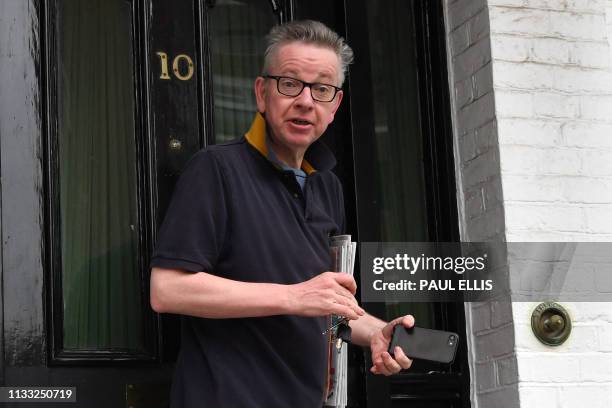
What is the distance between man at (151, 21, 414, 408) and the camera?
2289 millimetres

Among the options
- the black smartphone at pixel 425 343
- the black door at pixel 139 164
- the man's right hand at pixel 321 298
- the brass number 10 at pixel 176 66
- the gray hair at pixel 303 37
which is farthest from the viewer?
the brass number 10 at pixel 176 66

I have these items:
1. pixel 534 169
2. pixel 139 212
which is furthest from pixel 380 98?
pixel 139 212

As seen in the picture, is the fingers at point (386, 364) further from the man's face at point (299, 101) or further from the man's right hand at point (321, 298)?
the man's face at point (299, 101)

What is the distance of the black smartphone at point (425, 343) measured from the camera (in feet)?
8.03

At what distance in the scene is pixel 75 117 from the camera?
299 cm

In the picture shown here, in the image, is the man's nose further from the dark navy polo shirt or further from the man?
the dark navy polo shirt

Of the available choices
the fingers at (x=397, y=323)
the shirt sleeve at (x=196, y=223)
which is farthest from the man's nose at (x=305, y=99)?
the fingers at (x=397, y=323)

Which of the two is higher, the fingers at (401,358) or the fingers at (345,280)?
the fingers at (345,280)

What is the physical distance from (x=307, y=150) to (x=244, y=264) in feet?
1.40

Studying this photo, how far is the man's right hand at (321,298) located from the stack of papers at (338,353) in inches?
9.0

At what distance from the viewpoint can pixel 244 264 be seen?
2383 millimetres

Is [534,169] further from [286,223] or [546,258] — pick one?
[286,223]

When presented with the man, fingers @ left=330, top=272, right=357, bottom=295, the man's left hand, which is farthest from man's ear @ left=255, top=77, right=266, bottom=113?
the man's left hand

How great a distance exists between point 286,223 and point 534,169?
3.40 ft
